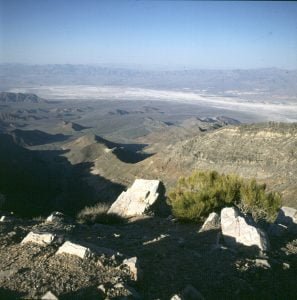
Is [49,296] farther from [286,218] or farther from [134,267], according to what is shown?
[286,218]

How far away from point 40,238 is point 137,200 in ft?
31.7

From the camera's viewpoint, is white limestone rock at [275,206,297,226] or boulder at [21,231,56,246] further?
white limestone rock at [275,206,297,226]

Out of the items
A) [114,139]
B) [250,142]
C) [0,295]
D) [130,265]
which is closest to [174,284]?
[130,265]

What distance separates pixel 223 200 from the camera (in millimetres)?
17031

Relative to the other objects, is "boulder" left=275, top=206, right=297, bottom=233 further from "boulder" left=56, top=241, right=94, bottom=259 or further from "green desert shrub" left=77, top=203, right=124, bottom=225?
"boulder" left=56, top=241, right=94, bottom=259

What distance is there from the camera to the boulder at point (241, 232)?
37.4 feet

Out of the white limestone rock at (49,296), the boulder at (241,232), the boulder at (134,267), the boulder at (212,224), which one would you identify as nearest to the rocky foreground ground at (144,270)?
the boulder at (134,267)

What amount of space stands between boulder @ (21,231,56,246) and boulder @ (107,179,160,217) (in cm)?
856

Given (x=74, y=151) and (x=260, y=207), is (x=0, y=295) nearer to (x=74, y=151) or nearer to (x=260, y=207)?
(x=260, y=207)

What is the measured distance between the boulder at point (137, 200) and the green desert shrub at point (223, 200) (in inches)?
47.6

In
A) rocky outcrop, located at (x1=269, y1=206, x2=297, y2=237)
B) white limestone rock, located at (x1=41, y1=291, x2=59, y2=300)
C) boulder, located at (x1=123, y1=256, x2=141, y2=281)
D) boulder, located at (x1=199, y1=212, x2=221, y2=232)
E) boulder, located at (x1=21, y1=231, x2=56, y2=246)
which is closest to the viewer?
white limestone rock, located at (x1=41, y1=291, x2=59, y2=300)

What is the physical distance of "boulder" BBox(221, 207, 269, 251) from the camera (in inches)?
449

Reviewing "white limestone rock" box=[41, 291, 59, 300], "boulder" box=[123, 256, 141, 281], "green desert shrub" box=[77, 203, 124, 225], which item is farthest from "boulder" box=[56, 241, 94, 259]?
"green desert shrub" box=[77, 203, 124, 225]

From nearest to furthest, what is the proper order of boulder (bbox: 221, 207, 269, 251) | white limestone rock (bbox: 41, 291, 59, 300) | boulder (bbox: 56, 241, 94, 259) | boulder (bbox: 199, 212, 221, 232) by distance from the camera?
white limestone rock (bbox: 41, 291, 59, 300), boulder (bbox: 56, 241, 94, 259), boulder (bbox: 221, 207, 269, 251), boulder (bbox: 199, 212, 221, 232)
